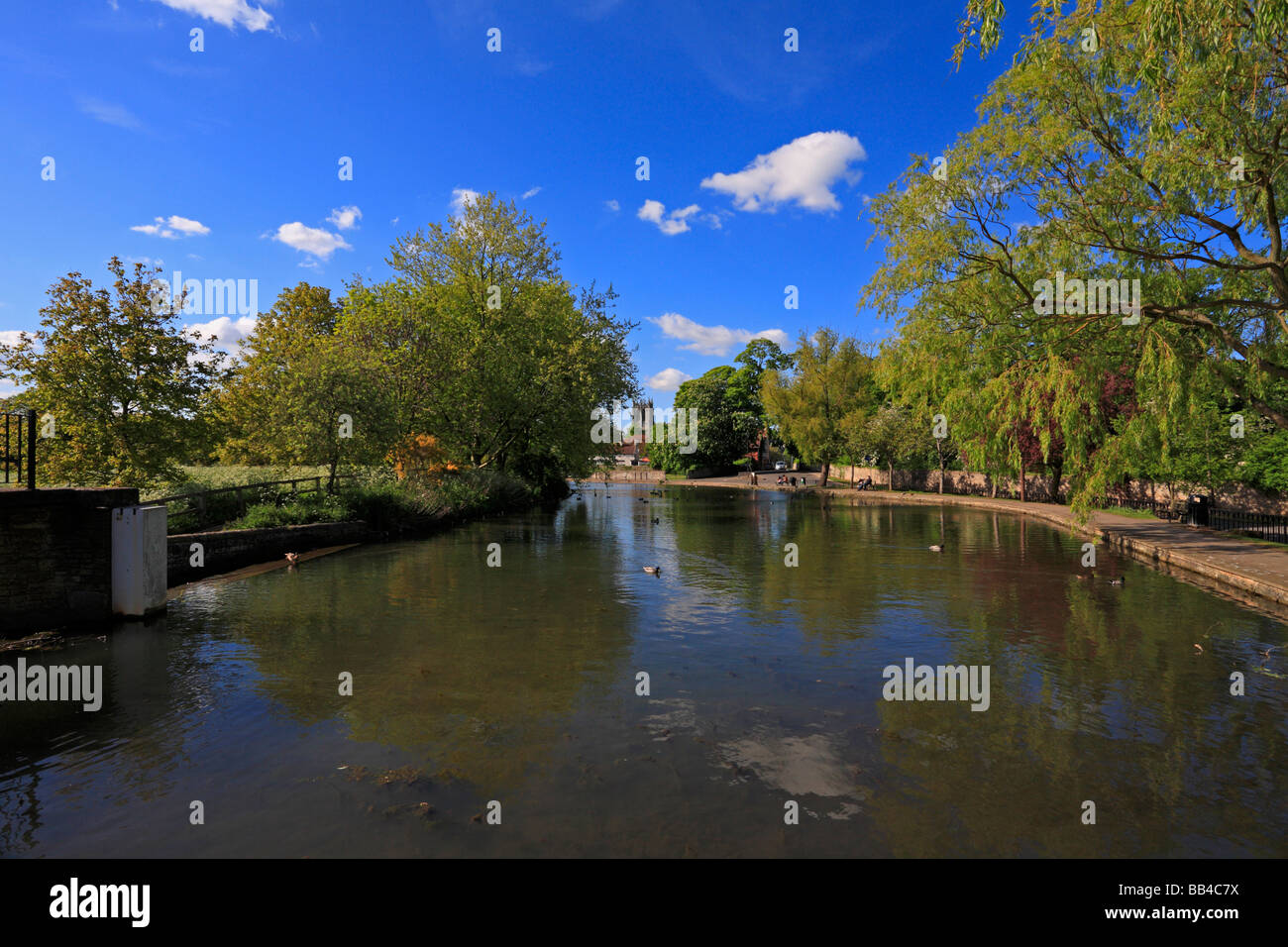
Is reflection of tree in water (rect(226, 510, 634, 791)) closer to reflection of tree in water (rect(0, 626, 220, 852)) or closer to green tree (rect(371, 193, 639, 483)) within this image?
reflection of tree in water (rect(0, 626, 220, 852))

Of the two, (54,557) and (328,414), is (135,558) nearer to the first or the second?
(54,557)

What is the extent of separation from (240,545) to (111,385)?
611 cm

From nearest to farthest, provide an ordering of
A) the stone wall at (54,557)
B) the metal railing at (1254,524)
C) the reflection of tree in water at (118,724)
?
the reflection of tree in water at (118,724)
the stone wall at (54,557)
the metal railing at (1254,524)

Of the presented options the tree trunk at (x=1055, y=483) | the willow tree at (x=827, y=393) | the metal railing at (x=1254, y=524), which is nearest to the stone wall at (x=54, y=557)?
the metal railing at (x=1254, y=524)

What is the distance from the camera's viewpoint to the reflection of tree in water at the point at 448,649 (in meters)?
6.64

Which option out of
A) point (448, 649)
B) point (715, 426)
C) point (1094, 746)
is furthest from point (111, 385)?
point (715, 426)

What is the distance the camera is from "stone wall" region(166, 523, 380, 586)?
14664 mm

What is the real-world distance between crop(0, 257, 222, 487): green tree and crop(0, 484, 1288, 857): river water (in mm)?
7703

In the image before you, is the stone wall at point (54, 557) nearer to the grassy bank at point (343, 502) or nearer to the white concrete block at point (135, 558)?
the white concrete block at point (135, 558)

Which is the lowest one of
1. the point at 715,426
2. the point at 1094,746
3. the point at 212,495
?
the point at 1094,746

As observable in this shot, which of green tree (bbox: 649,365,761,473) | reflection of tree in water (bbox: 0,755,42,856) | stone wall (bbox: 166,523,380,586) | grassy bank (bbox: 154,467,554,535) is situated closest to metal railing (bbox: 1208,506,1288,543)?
reflection of tree in water (bbox: 0,755,42,856)

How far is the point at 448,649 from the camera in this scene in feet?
31.7

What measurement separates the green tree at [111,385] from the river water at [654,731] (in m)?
7.70
